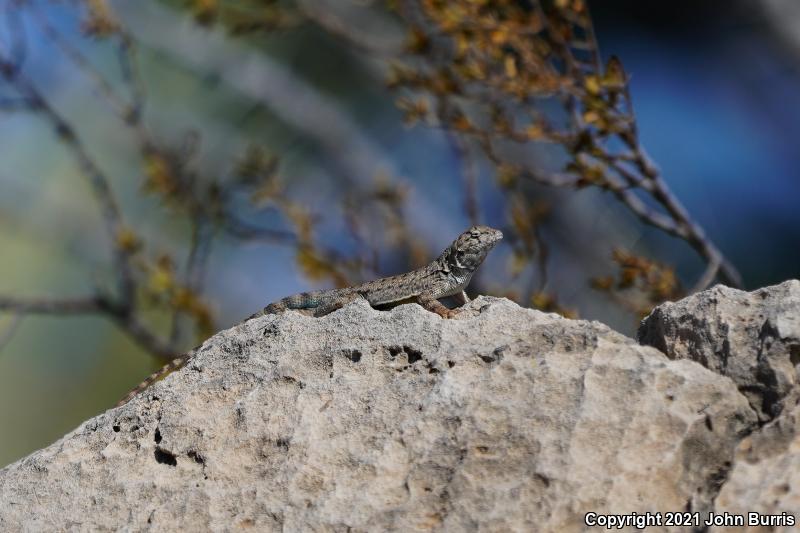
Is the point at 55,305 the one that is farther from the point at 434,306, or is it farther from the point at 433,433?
the point at 433,433

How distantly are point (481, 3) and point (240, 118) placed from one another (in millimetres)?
9290

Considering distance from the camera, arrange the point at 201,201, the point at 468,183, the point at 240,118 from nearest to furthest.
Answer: the point at 468,183 < the point at 201,201 < the point at 240,118

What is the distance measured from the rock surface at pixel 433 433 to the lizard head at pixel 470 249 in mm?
1899

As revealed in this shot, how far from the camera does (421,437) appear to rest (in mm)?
3266

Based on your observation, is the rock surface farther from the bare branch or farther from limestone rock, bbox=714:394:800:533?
the bare branch

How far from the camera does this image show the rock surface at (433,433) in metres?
3.06

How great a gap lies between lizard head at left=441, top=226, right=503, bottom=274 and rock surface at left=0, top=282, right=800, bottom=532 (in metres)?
1.90

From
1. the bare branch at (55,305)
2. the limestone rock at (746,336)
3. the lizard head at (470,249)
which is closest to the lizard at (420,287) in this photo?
the lizard head at (470,249)

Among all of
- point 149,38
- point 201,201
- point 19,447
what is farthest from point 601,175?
point 19,447

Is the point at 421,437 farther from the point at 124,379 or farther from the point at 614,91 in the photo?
the point at 124,379

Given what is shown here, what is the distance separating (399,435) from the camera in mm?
3299

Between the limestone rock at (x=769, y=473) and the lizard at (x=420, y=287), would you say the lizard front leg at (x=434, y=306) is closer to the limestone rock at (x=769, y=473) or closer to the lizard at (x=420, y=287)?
the lizard at (x=420, y=287)

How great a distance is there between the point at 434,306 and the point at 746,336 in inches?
69.0

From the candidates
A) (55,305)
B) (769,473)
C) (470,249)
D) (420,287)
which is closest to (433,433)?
(769,473)
